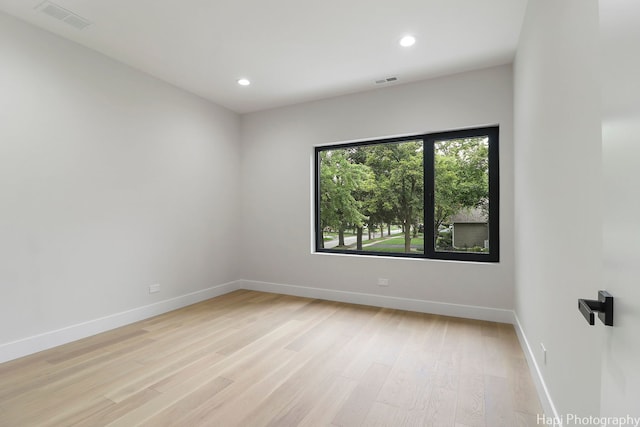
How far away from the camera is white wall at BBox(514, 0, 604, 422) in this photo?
1.14 meters

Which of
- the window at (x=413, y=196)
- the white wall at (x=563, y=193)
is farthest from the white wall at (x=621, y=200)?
the window at (x=413, y=196)

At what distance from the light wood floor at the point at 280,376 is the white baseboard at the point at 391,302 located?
0.15 metres

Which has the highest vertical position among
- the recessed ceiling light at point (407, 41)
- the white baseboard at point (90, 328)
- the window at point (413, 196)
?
the recessed ceiling light at point (407, 41)

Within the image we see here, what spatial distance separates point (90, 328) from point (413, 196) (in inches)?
152

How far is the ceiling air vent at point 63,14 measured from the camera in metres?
2.41

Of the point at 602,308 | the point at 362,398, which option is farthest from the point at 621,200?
the point at 362,398

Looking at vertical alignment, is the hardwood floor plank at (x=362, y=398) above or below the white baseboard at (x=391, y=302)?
below

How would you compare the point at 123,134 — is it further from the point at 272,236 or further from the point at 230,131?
the point at 272,236

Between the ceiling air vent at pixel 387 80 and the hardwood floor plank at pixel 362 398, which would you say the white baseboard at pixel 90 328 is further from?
the ceiling air vent at pixel 387 80

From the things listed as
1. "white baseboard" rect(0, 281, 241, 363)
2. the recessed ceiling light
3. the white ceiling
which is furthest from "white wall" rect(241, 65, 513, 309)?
"white baseboard" rect(0, 281, 241, 363)

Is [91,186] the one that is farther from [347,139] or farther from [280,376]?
[347,139]

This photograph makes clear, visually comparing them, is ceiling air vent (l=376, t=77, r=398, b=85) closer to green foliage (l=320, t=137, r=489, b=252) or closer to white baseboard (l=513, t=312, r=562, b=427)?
green foliage (l=320, t=137, r=489, b=252)

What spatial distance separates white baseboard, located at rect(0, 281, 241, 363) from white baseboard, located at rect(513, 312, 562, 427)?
376cm

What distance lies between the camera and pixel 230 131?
4.79 meters
